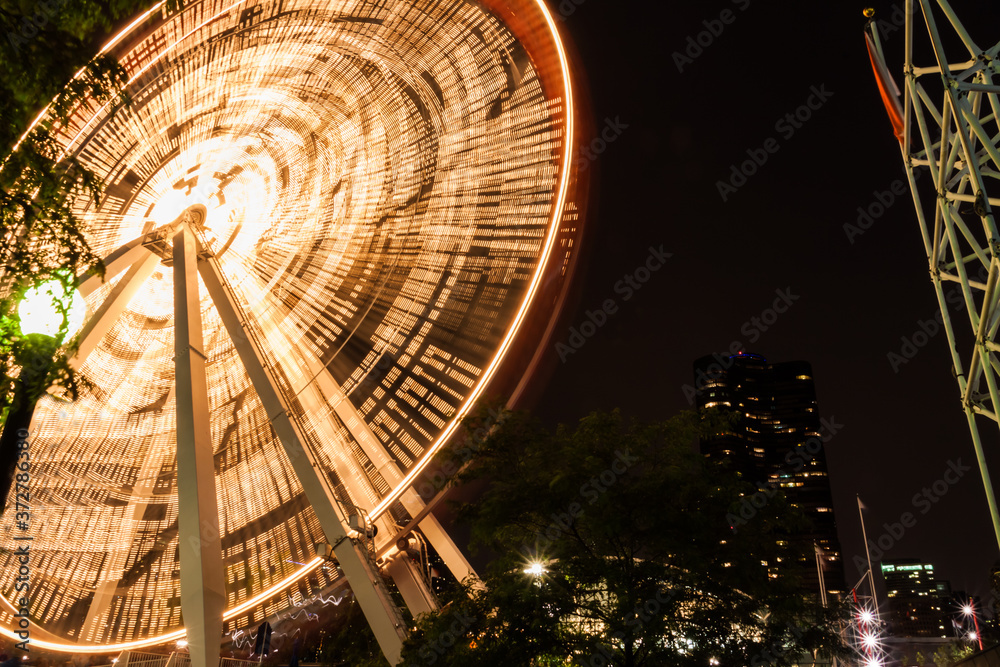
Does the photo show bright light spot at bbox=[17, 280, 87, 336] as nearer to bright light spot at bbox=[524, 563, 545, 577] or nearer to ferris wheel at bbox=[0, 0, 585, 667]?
ferris wheel at bbox=[0, 0, 585, 667]

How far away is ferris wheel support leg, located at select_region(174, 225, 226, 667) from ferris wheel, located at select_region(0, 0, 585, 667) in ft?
0.43

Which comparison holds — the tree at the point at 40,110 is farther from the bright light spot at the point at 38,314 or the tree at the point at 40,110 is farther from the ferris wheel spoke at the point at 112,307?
the ferris wheel spoke at the point at 112,307

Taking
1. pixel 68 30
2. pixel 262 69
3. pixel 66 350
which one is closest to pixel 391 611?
pixel 66 350

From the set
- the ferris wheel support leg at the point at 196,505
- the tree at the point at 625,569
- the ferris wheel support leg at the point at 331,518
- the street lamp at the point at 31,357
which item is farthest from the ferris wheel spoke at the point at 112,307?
the tree at the point at 625,569

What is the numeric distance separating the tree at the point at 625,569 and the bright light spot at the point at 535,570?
2cm

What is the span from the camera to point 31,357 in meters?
6.45

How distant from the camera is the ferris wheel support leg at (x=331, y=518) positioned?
930 centimetres

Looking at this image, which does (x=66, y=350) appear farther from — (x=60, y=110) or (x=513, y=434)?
(x=513, y=434)

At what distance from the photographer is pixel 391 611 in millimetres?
9406

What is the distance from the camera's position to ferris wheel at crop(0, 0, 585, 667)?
1212cm

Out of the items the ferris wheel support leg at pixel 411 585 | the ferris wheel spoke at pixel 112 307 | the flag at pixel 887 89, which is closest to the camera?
the flag at pixel 887 89

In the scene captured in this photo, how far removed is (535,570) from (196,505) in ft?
14.2

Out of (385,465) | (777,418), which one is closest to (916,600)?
(777,418)

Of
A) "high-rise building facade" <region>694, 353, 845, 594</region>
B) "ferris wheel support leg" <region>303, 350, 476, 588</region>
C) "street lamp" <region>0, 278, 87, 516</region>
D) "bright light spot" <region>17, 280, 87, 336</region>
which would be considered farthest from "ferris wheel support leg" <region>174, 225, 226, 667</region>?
"high-rise building facade" <region>694, 353, 845, 594</region>
